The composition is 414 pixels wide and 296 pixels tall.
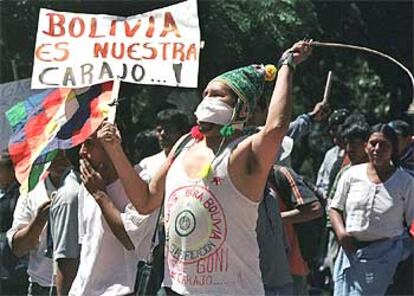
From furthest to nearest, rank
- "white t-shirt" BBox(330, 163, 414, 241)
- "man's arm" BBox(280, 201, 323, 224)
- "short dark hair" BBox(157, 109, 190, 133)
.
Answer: "short dark hair" BBox(157, 109, 190, 133)
"white t-shirt" BBox(330, 163, 414, 241)
"man's arm" BBox(280, 201, 323, 224)

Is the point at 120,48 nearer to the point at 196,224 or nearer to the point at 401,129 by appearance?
Answer: the point at 196,224

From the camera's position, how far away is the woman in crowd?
331 inches

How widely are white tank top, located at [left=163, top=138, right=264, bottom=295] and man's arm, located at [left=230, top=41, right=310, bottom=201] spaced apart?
0.05m

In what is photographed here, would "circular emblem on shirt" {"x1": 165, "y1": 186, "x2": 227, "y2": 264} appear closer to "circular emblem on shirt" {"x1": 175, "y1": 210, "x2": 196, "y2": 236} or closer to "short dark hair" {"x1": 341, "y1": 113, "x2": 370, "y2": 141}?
"circular emblem on shirt" {"x1": 175, "y1": 210, "x2": 196, "y2": 236}

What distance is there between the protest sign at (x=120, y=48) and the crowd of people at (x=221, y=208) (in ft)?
1.44

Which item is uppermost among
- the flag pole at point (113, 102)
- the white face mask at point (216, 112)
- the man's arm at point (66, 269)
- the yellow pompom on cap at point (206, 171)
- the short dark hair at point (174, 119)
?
the white face mask at point (216, 112)

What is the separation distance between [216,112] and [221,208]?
1.40 feet

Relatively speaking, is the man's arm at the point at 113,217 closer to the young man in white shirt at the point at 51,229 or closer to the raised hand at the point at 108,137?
the raised hand at the point at 108,137

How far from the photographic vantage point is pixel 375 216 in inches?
331

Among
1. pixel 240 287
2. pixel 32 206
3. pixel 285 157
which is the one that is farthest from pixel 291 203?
pixel 240 287

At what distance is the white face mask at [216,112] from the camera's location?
5.34 metres

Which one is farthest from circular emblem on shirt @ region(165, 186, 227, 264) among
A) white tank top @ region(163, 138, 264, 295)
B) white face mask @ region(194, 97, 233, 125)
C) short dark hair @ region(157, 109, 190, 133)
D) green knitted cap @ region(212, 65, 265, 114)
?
short dark hair @ region(157, 109, 190, 133)

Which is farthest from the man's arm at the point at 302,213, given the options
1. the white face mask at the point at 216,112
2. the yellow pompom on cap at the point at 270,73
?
the white face mask at the point at 216,112

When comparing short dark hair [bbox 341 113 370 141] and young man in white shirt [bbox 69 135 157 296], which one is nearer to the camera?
young man in white shirt [bbox 69 135 157 296]
